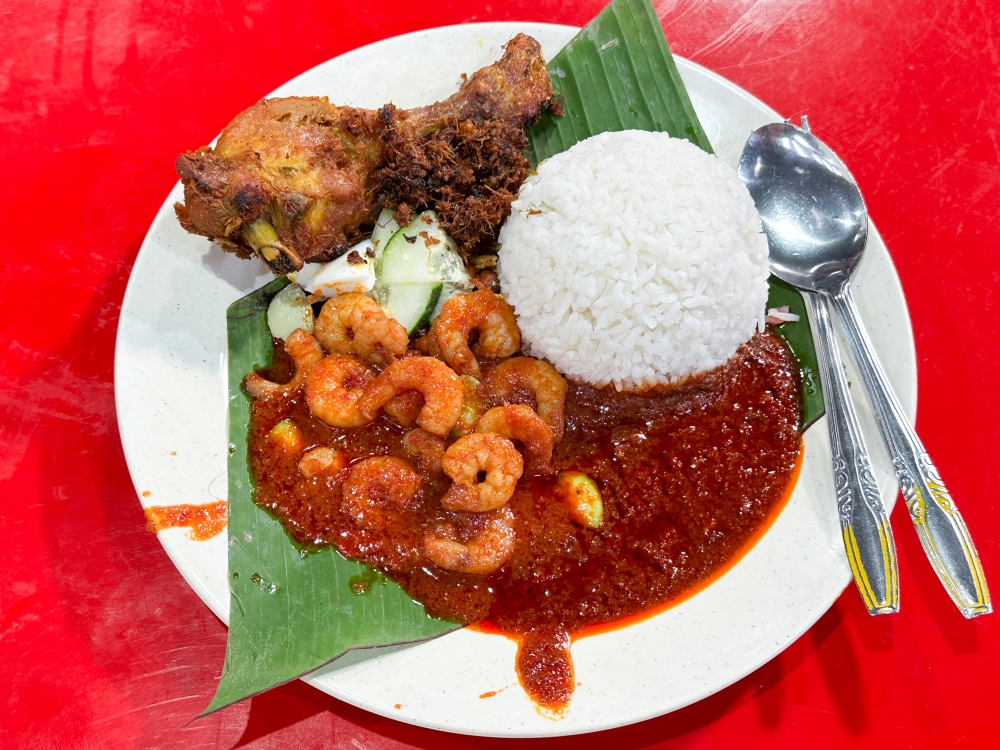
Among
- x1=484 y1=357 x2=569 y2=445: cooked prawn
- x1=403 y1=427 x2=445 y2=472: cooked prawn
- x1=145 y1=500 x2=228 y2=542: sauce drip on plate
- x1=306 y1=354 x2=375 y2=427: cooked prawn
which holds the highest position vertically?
x1=484 y1=357 x2=569 y2=445: cooked prawn

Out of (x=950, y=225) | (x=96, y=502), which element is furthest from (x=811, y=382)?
(x=96, y=502)

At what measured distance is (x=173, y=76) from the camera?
357cm

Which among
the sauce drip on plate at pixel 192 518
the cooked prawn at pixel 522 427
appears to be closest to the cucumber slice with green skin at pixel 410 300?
the cooked prawn at pixel 522 427

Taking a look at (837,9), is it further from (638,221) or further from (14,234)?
(14,234)

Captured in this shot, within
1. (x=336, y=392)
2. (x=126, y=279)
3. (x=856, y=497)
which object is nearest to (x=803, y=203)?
(x=856, y=497)

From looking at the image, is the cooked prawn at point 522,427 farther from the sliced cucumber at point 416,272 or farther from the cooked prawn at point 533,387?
the sliced cucumber at point 416,272

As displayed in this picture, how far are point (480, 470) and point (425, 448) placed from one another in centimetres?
29

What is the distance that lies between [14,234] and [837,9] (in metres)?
4.55

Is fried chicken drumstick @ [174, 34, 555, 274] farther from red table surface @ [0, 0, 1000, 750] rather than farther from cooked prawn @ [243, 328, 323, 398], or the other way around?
red table surface @ [0, 0, 1000, 750]

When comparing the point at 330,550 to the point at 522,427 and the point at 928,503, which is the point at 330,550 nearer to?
the point at 522,427

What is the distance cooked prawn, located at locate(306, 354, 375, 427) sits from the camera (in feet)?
8.95

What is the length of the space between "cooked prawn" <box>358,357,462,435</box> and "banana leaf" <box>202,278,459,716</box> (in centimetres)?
60

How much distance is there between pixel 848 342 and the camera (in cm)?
281

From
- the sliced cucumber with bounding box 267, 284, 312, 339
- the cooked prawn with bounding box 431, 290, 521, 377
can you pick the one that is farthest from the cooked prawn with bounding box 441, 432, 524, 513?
the sliced cucumber with bounding box 267, 284, 312, 339
